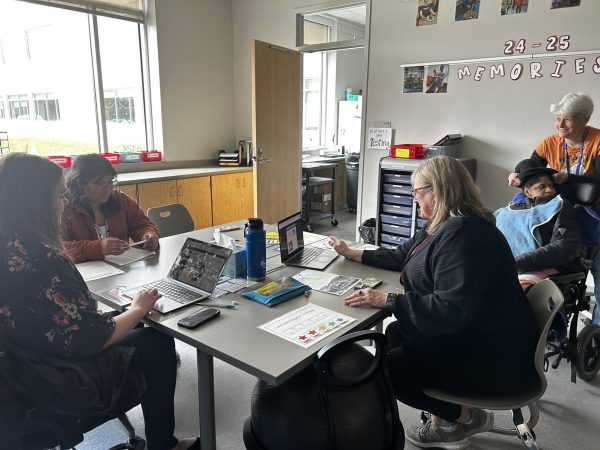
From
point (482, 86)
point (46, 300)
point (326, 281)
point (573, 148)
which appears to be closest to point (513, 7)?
point (482, 86)

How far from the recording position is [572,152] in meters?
2.69

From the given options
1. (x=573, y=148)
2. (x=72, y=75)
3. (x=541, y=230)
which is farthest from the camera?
(x=72, y=75)

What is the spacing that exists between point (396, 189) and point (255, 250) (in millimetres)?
2336

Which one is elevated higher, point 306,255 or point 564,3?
point 564,3

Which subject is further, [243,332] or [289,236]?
[289,236]

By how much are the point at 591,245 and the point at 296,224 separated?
1583 mm

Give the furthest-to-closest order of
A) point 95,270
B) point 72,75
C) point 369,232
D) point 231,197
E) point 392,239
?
point 231,197 → point 72,75 → point 369,232 → point 392,239 → point 95,270

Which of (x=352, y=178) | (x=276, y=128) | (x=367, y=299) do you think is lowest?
(x=352, y=178)

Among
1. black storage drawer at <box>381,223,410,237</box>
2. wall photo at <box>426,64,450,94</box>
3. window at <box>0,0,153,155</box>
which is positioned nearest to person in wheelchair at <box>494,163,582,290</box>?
black storage drawer at <box>381,223,410,237</box>

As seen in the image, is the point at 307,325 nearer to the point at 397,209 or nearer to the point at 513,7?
the point at 397,209

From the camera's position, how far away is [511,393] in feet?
4.66

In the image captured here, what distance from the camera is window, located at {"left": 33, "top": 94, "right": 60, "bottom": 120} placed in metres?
3.98

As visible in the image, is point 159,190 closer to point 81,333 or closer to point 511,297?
point 81,333

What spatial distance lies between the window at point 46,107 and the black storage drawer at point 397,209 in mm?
3182
